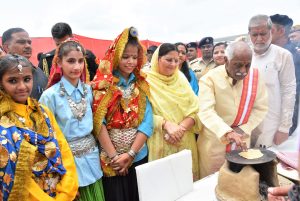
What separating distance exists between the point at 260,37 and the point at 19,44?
2285 mm

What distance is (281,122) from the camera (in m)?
2.62

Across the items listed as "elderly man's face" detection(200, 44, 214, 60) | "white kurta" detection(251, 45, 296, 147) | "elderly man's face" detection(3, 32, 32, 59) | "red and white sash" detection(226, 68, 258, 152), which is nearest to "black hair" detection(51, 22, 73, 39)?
"elderly man's face" detection(3, 32, 32, 59)

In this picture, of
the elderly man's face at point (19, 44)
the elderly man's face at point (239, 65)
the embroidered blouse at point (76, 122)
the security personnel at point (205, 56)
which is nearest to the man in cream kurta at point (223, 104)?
the elderly man's face at point (239, 65)

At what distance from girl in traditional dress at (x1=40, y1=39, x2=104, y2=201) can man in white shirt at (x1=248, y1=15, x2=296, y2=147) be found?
5.19ft

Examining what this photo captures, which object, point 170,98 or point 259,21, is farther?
point 259,21

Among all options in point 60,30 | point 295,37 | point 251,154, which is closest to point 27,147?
point 251,154

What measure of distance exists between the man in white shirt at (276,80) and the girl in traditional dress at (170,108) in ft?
2.39

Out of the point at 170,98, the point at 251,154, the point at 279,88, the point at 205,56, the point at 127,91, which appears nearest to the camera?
the point at 251,154

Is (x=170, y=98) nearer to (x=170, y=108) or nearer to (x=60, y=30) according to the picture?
(x=170, y=108)

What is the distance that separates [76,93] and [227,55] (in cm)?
109

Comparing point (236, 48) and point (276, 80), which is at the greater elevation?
point (236, 48)

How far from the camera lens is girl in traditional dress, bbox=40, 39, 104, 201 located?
1842 millimetres

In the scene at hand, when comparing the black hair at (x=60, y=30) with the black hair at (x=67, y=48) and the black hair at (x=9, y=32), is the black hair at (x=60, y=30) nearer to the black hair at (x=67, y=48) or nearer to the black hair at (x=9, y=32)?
the black hair at (x=9, y=32)

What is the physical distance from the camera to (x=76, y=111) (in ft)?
6.20
